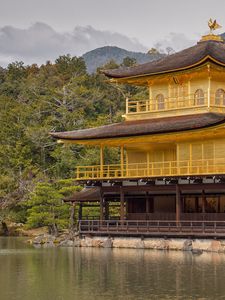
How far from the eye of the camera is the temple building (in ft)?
152

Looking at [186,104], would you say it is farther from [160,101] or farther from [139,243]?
[139,243]

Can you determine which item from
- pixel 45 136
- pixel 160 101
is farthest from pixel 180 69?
pixel 45 136

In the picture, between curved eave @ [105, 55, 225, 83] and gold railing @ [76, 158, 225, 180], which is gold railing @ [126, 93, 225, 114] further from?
gold railing @ [76, 158, 225, 180]

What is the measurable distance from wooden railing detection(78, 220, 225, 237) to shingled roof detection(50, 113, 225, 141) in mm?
5383

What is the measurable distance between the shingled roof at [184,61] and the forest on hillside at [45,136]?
8.32 metres

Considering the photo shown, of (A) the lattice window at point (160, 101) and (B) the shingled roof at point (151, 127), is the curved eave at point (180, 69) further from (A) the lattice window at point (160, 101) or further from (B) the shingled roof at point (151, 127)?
(B) the shingled roof at point (151, 127)

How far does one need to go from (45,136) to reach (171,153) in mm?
27575

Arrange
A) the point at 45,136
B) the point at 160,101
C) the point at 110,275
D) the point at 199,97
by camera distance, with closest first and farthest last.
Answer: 1. the point at 110,275
2. the point at 199,97
3. the point at 160,101
4. the point at 45,136

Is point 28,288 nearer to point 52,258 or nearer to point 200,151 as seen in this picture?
point 52,258

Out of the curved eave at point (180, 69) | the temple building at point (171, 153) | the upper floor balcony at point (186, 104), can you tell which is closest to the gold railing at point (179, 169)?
the temple building at point (171, 153)

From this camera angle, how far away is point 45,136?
77562 millimetres

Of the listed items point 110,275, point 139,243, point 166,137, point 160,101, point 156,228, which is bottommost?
point 110,275

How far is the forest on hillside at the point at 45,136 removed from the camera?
57.7 m

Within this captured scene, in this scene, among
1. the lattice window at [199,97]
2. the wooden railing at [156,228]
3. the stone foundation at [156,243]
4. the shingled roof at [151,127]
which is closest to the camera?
the stone foundation at [156,243]
